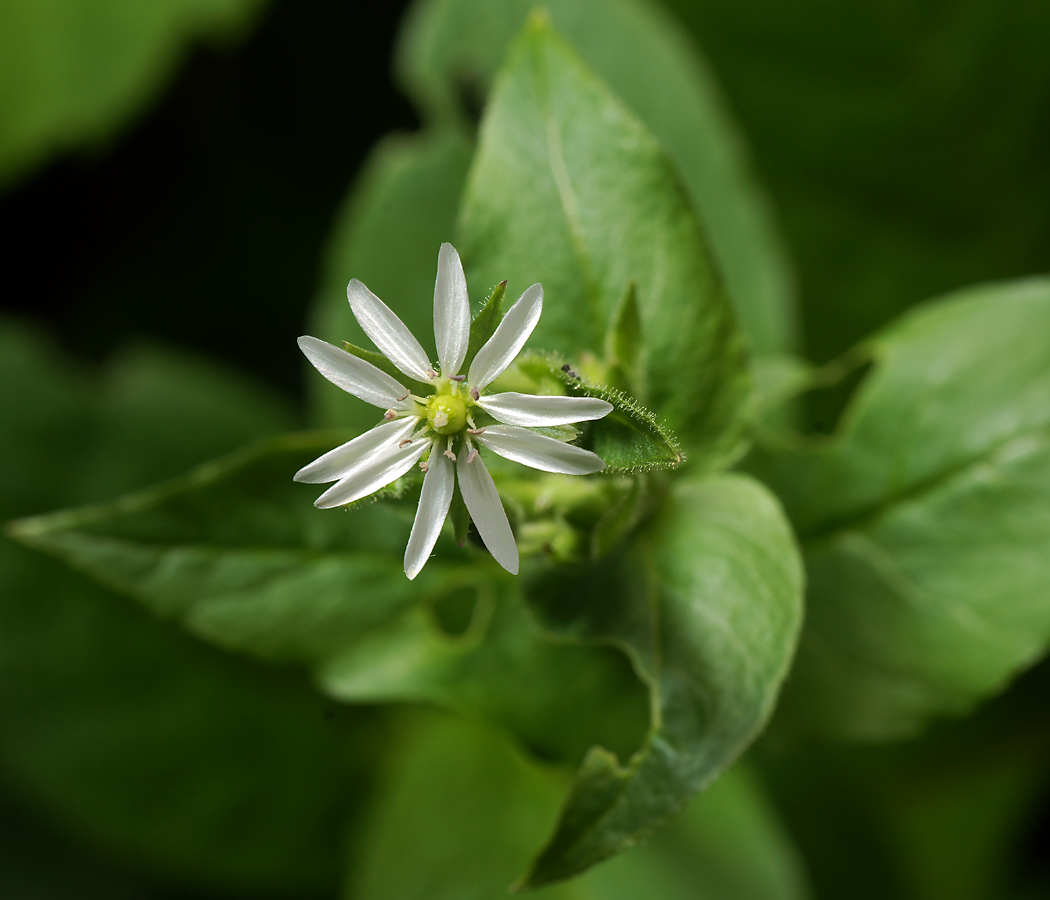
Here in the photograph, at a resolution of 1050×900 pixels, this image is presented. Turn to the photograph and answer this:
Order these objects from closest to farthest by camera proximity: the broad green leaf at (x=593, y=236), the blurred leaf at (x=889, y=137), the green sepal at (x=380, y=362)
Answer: the green sepal at (x=380, y=362) → the broad green leaf at (x=593, y=236) → the blurred leaf at (x=889, y=137)

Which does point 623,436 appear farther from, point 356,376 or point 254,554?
point 254,554

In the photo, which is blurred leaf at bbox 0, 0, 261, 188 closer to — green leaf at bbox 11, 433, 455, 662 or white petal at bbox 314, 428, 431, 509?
green leaf at bbox 11, 433, 455, 662

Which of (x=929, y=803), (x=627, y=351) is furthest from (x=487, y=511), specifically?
(x=929, y=803)

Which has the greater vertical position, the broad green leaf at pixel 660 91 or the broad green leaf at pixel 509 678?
the broad green leaf at pixel 660 91

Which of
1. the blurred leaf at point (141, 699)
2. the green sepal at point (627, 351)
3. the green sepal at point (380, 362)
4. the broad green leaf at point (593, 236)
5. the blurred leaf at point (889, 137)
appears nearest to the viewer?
the green sepal at point (380, 362)

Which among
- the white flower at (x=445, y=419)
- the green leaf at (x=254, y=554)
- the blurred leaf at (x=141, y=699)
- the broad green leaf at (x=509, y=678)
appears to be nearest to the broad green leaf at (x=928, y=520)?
the broad green leaf at (x=509, y=678)

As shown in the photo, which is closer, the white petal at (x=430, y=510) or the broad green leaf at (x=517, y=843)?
the white petal at (x=430, y=510)

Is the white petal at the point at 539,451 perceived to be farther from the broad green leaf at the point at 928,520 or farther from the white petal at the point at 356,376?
the broad green leaf at the point at 928,520

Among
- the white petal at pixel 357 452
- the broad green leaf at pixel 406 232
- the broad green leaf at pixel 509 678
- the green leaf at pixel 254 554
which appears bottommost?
the broad green leaf at pixel 509 678
